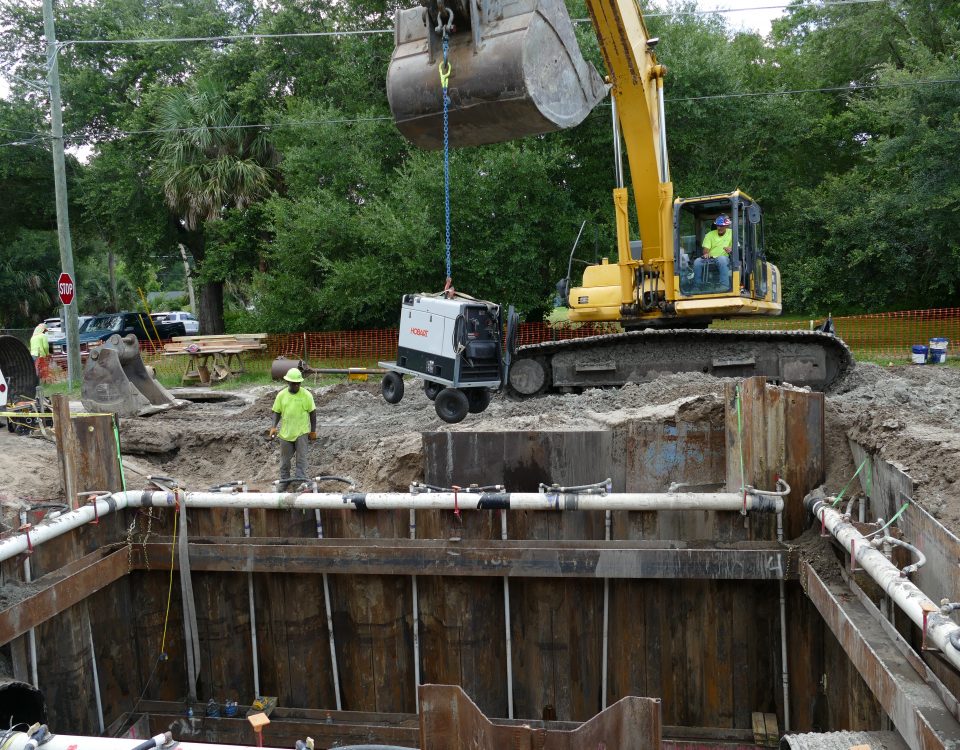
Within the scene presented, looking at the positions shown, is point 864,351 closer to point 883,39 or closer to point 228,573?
point 883,39

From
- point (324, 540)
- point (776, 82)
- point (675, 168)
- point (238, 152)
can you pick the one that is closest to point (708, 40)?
point (675, 168)

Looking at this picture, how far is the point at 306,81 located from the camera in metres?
26.0

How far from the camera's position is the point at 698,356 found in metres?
11.9

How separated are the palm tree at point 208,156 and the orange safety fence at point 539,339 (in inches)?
181

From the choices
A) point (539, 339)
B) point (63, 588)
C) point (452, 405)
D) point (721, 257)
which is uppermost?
point (721, 257)

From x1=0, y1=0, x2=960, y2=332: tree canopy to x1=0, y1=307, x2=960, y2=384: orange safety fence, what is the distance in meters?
0.69

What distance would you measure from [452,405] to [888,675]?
696cm

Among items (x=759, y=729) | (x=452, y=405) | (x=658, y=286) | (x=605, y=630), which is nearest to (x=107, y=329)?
(x=452, y=405)

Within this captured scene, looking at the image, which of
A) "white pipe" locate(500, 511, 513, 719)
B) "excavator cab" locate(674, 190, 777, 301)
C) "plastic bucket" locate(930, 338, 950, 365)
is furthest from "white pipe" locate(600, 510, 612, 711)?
"plastic bucket" locate(930, 338, 950, 365)

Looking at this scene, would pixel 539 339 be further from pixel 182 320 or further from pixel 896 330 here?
pixel 182 320

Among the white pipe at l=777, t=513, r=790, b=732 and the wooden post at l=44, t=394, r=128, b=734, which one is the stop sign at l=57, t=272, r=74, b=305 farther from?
the white pipe at l=777, t=513, r=790, b=732

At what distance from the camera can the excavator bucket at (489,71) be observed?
5520 millimetres

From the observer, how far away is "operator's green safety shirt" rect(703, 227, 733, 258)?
1147 cm

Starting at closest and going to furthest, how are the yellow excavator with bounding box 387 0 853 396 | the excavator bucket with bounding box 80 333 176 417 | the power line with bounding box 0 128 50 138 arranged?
the yellow excavator with bounding box 387 0 853 396 → the excavator bucket with bounding box 80 333 176 417 → the power line with bounding box 0 128 50 138
